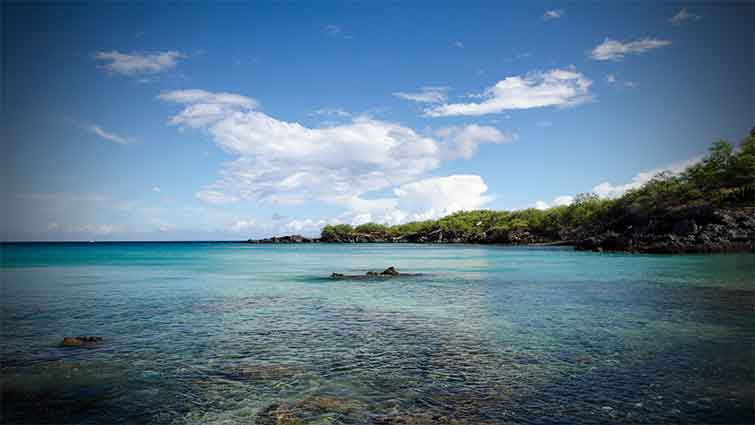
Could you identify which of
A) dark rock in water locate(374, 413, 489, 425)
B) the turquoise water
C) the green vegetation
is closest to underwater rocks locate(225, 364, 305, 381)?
the turquoise water

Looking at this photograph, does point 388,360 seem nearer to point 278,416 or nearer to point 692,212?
point 278,416

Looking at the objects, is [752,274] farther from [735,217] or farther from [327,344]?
[735,217]

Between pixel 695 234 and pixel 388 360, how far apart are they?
79452 millimetres

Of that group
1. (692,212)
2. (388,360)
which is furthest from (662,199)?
(388,360)

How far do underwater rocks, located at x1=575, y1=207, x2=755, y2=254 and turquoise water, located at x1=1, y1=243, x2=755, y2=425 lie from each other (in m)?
49.1

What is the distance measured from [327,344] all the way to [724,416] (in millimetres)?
11042

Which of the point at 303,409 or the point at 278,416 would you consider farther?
the point at 303,409

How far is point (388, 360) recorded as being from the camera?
12.8 m

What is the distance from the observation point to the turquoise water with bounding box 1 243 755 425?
9070 mm

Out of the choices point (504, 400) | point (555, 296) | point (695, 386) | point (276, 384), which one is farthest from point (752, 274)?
point (276, 384)

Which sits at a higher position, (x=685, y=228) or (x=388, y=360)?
(x=685, y=228)

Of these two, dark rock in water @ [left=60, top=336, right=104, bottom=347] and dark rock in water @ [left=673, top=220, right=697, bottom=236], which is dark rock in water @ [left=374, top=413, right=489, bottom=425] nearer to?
dark rock in water @ [left=60, top=336, right=104, bottom=347]

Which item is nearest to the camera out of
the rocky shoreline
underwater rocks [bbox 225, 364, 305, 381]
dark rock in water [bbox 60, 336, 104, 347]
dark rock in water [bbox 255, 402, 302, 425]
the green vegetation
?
dark rock in water [bbox 255, 402, 302, 425]

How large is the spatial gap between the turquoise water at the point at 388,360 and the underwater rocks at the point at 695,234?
4909 centimetres
